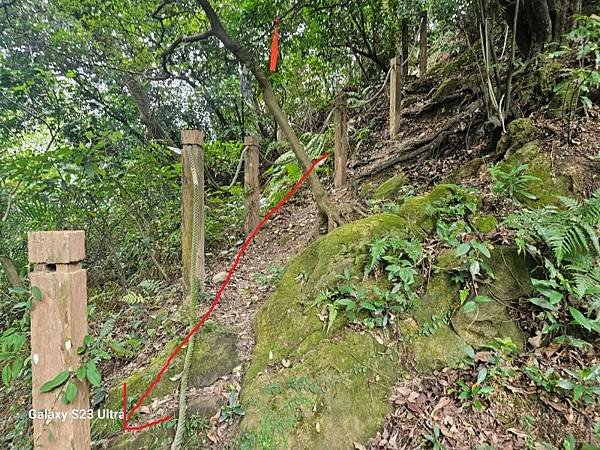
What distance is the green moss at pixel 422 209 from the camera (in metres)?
3.13

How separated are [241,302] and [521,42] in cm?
472

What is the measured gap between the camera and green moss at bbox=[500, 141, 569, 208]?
3.07 metres

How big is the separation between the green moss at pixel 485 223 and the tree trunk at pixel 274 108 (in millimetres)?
1271

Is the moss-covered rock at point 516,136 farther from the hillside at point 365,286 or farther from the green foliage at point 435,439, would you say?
the green foliage at point 435,439

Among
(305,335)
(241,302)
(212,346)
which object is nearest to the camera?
(305,335)

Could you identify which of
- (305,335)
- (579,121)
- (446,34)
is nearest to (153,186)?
(305,335)

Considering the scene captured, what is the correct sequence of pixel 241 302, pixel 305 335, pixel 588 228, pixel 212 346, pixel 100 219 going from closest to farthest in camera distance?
1. pixel 588 228
2. pixel 305 335
3. pixel 212 346
4. pixel 241 302
5. pixel 100 219

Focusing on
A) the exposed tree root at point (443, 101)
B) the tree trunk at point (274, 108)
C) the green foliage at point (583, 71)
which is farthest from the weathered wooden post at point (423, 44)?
the tree trunk at point (274, 108)

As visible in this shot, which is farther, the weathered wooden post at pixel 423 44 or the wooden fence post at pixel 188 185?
the weathered wooden post at pixel 423 44

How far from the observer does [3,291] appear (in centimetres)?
410

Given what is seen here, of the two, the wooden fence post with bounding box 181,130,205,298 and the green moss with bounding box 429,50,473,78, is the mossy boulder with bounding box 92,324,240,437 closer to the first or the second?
the wooden fence post with bounding box 181,130,205,298

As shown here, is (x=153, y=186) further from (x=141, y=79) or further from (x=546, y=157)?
(x=546, y=157)

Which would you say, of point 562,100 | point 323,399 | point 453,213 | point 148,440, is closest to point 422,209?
point 453,213

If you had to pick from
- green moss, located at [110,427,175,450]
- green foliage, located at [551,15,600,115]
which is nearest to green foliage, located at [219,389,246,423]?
green moss, located at [110,427,175,450]
